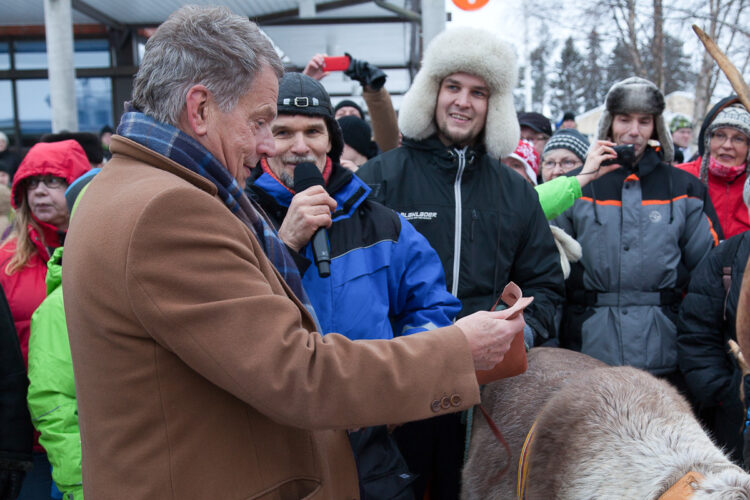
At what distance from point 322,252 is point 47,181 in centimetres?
199

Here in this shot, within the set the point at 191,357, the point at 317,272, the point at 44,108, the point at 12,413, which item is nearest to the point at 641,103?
the point at 317,272

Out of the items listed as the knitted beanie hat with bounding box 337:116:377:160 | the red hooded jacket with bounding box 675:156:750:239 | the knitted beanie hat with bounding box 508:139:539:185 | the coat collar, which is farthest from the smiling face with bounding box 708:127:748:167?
the coat collar

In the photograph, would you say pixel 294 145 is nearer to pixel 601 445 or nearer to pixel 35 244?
pixel 601 445

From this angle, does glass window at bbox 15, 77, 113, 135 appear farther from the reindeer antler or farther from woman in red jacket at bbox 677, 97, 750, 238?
the reindeer antler

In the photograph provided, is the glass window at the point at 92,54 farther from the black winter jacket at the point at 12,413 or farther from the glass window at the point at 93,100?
the black winter jacket at the point at 12,413

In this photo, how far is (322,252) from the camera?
6.63 feet

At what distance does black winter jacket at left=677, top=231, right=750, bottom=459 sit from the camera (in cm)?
314

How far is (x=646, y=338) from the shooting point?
3.33 meters

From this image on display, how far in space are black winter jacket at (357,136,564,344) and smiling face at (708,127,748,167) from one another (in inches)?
71.1

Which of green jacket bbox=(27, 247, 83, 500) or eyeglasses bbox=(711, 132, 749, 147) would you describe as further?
eyeglasses bbox=(711, 132, 749, 147)

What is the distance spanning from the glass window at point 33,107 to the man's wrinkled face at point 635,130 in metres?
12.5

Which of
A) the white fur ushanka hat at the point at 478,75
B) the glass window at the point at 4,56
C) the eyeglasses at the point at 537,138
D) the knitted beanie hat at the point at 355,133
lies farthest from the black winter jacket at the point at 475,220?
the glass window at the point at 4,56

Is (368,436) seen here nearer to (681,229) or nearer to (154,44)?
(154,44)

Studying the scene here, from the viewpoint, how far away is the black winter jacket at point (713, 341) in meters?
3.14
